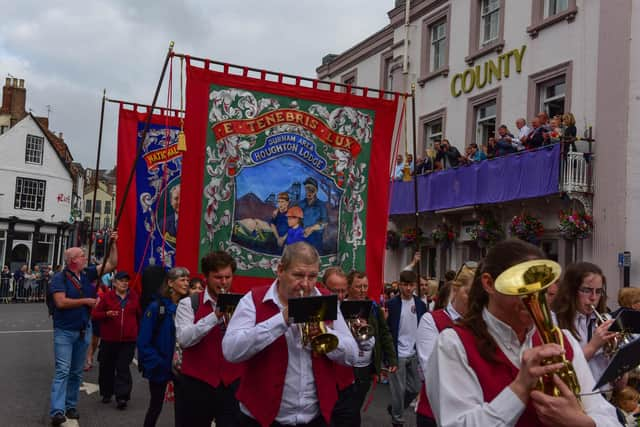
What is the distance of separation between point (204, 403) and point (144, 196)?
20.7ft

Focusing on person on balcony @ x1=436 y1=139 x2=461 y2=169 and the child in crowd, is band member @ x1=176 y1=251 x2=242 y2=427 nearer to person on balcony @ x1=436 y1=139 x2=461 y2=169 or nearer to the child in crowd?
the child in crowd

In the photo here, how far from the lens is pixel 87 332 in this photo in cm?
809

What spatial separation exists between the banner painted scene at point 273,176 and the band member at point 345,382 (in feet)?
3.85

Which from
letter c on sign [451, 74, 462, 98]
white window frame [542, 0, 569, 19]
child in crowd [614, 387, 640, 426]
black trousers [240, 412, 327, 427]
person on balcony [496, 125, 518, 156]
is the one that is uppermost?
white window frame [542, 0, 569, 19]

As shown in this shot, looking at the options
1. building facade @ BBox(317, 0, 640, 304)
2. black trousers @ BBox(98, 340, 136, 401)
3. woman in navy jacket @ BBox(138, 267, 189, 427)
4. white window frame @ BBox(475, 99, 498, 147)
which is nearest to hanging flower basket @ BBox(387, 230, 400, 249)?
building facade @ BBox(317, 0, 640, 304)

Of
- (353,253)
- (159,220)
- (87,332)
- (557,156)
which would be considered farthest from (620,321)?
(557,156)

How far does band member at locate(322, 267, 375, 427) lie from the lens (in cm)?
410

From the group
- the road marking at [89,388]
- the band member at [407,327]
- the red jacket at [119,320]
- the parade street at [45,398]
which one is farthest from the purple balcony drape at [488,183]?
the road marking at [89,388]

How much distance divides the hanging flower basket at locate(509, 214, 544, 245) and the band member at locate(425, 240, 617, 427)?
44.2 ft

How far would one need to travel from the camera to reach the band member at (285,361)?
12.3 feet

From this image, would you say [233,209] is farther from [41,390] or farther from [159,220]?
[41,390]

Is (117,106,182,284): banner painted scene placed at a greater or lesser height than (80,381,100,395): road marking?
greater

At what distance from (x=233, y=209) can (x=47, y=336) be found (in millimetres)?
11683

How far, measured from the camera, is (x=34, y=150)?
46469mm
